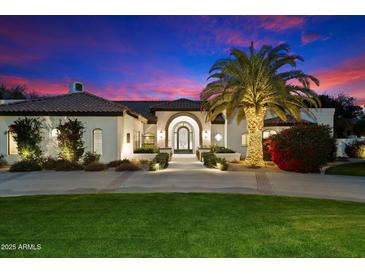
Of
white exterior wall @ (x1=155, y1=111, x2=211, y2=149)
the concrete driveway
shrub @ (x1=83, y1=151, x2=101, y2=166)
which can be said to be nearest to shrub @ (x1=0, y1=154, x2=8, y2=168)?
the concrete driveway

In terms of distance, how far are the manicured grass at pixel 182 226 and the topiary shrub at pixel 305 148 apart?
6.60 meters

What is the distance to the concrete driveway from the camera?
1015 centimetres

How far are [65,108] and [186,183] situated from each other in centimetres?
1138

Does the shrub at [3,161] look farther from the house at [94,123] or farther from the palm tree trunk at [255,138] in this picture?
the palm tree trunk at [255,138]

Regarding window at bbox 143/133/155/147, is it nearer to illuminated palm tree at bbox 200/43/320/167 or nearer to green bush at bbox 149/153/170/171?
green bush at bbox 149/153/170/171

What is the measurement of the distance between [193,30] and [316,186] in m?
11.2

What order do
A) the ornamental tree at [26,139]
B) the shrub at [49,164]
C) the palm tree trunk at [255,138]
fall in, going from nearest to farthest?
the shrub at [49,164] → the ornamental tree at [26,139] → the palm tree trunk at [255,138]

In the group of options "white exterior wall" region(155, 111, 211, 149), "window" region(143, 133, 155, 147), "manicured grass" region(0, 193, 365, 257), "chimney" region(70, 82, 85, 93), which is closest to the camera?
"manicured grass" region(0, 193, 365, 257)

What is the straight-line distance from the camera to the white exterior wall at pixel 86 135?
58.4ft

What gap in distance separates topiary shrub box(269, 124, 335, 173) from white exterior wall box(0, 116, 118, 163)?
442 inches

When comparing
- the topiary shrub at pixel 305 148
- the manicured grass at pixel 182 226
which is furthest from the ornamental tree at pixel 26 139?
the topiary shrub at pixel 305 148

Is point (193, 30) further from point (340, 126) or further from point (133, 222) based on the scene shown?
point (340, 126)

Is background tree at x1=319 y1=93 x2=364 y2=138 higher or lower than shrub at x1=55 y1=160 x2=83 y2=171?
higher
